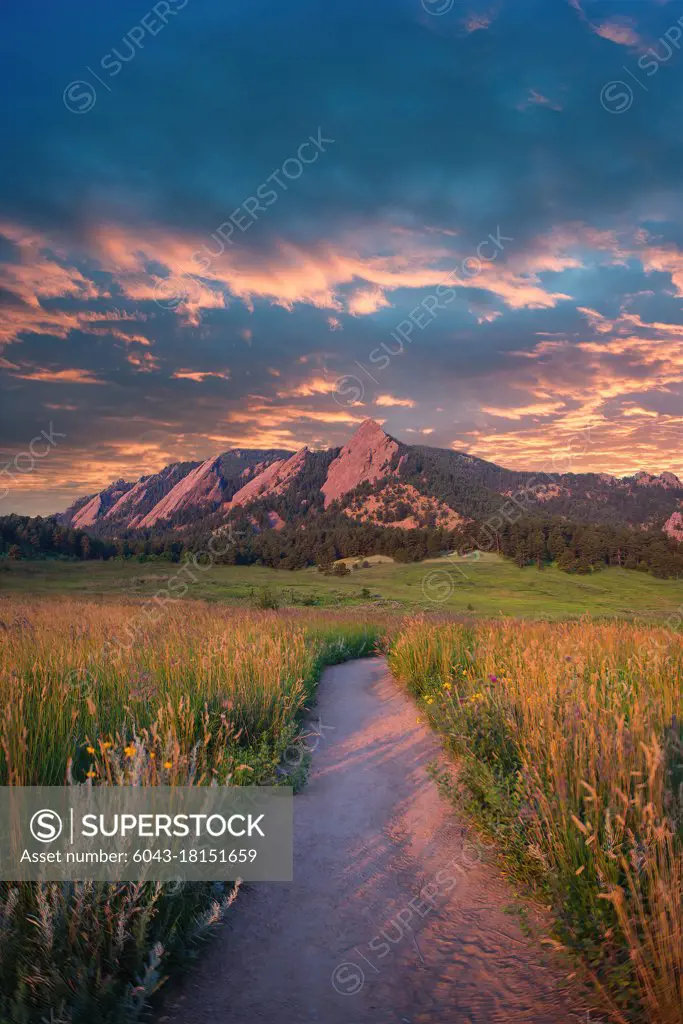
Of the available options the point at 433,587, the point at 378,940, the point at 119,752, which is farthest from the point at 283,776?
the point at 433,587

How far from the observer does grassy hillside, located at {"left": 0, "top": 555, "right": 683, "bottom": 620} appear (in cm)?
3719

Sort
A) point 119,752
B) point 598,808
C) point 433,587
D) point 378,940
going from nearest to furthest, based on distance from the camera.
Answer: point 598,808 < point 378,940 < point 119,752 < point 433,587

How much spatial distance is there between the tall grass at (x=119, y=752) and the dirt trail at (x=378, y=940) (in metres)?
0.31

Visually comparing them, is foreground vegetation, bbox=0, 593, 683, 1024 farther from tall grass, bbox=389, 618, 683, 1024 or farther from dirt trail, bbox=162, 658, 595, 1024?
dirt trail, bbox=162, 658, 595, 1024

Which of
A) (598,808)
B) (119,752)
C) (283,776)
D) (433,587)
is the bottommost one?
(433,587)

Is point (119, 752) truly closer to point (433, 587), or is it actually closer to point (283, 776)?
point (283, 776)

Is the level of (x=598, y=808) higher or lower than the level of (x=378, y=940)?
higher

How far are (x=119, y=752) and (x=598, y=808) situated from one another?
11.7 feet

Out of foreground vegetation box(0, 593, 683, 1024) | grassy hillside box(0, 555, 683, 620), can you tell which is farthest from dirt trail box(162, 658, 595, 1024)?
grassy hillside box(0, 555, 683, 620)

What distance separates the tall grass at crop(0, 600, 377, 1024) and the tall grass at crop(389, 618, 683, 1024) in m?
1.92

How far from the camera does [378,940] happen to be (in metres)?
3.21

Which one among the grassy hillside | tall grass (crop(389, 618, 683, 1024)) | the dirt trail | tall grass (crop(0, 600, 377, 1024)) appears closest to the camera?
tall grass (crop(389, 618, 683, 1024))

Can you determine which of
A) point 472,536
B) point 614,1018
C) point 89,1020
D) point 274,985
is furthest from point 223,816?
point 472,536

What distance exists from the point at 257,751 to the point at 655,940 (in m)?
4.33
